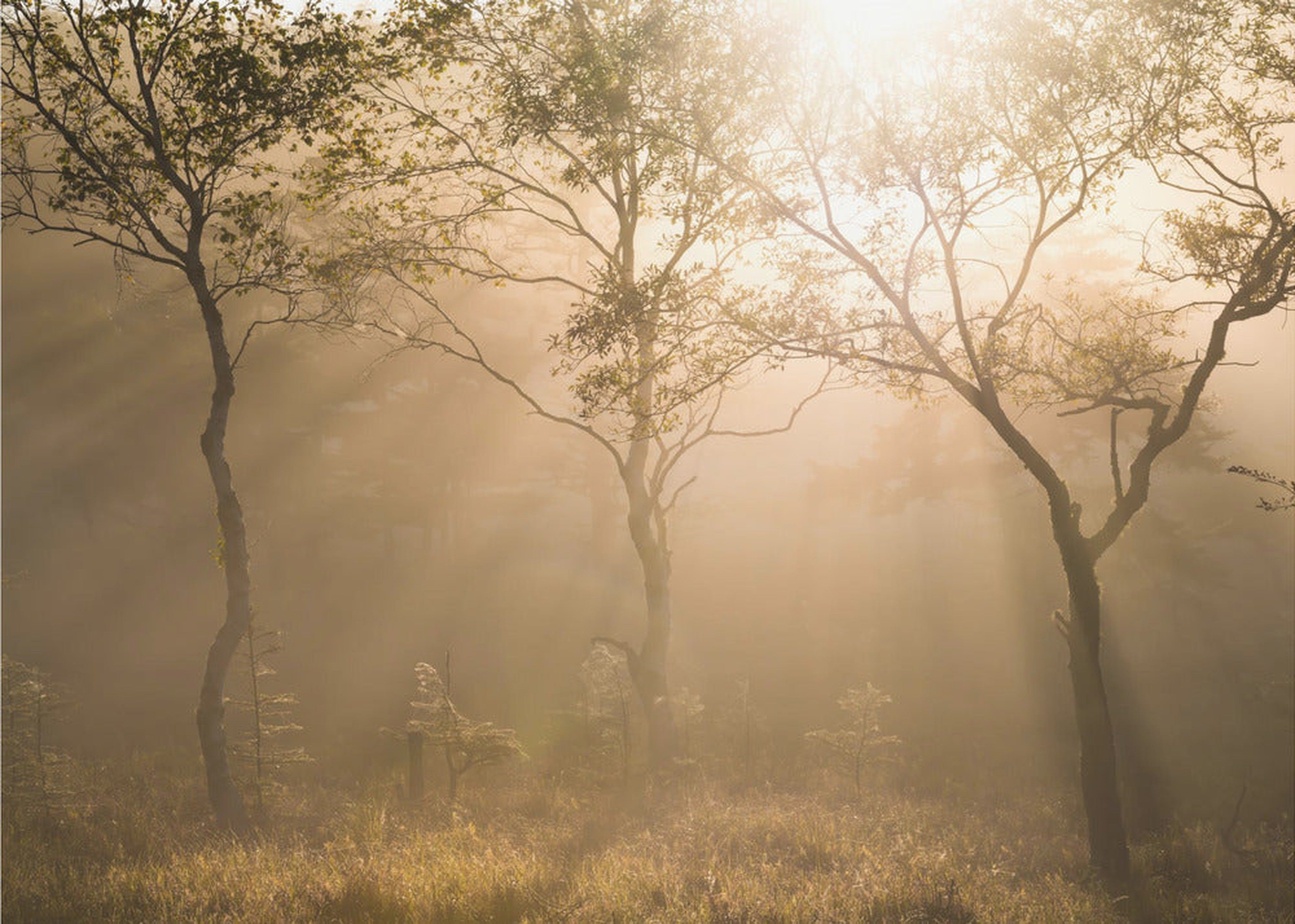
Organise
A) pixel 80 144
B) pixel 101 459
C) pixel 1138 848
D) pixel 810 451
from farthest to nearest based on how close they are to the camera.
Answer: pixel 810 451 < pixel 101 459 < pixel 1138 848 < pixel 80 144

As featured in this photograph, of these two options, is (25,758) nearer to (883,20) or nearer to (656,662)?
(656,662)

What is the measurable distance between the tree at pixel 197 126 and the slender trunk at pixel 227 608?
2cm

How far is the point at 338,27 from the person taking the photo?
11062 mm

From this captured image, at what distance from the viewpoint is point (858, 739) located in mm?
19484

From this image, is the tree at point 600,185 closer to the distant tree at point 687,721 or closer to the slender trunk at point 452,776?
the distant tree at point 687,721

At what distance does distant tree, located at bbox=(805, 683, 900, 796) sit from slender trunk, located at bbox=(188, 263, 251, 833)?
10.9 m

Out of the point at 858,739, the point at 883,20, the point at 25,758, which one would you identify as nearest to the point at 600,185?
the point at 883,20

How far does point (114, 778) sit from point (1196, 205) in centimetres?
2117

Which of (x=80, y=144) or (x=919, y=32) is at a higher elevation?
(x=919, y=32)

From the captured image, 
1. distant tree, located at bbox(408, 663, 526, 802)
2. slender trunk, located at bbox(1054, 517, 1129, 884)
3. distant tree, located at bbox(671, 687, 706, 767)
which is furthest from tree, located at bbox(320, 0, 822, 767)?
slender trunk, located at bbox(1054, 517, 1129, 884)

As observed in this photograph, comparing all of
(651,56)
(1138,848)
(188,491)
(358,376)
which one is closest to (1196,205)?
(651,56)

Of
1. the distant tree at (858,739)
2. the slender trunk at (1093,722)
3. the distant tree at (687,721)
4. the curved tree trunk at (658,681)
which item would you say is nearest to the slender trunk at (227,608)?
the curved tree trunk at (658,681)

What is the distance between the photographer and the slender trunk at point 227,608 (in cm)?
1138

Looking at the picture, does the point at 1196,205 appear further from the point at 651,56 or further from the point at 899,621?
the point at 899,621
